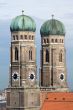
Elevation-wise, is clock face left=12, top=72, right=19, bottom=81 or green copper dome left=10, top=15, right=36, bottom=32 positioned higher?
green copper dome left=10, top=15, right=36, bottom=32

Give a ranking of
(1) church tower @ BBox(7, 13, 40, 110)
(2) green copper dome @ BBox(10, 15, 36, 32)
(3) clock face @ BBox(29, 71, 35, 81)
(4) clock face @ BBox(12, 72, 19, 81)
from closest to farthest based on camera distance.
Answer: (1) church tower @ BBox(7, 13, 40, 110), (3) clock face @ BBox(29, 71, 35, 81), (4) clock face @ BBox(12, 72, 19, 81), (2) green copper dome @ BBox(10, 15, 36, 32)

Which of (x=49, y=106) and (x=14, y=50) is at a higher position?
(x=14, y=50)

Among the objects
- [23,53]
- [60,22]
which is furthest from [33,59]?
[60,22]

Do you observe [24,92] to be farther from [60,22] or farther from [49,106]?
[60,22]

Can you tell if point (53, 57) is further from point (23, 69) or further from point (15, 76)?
point (15, 76)

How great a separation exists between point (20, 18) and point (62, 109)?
15209 millimetres

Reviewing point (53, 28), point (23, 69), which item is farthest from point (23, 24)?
point (23, 69)

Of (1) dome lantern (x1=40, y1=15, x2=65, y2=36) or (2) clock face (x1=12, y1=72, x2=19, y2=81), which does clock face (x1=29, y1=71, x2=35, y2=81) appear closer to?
(2) clock face (x1=12, y1=72, x2=19, y2=81)

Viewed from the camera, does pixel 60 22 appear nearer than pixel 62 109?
No

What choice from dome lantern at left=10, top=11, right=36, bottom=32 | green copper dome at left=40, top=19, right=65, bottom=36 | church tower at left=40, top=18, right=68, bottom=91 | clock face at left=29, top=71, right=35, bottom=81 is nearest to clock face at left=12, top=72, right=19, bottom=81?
clock face at left=29, top=71, right=35, bottom=81

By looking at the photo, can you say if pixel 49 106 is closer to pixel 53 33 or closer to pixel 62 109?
pixel 62 109

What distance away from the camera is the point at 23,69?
104500 mm

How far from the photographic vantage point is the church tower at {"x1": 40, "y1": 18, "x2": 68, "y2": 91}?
110 metres

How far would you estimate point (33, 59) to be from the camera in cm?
10488
